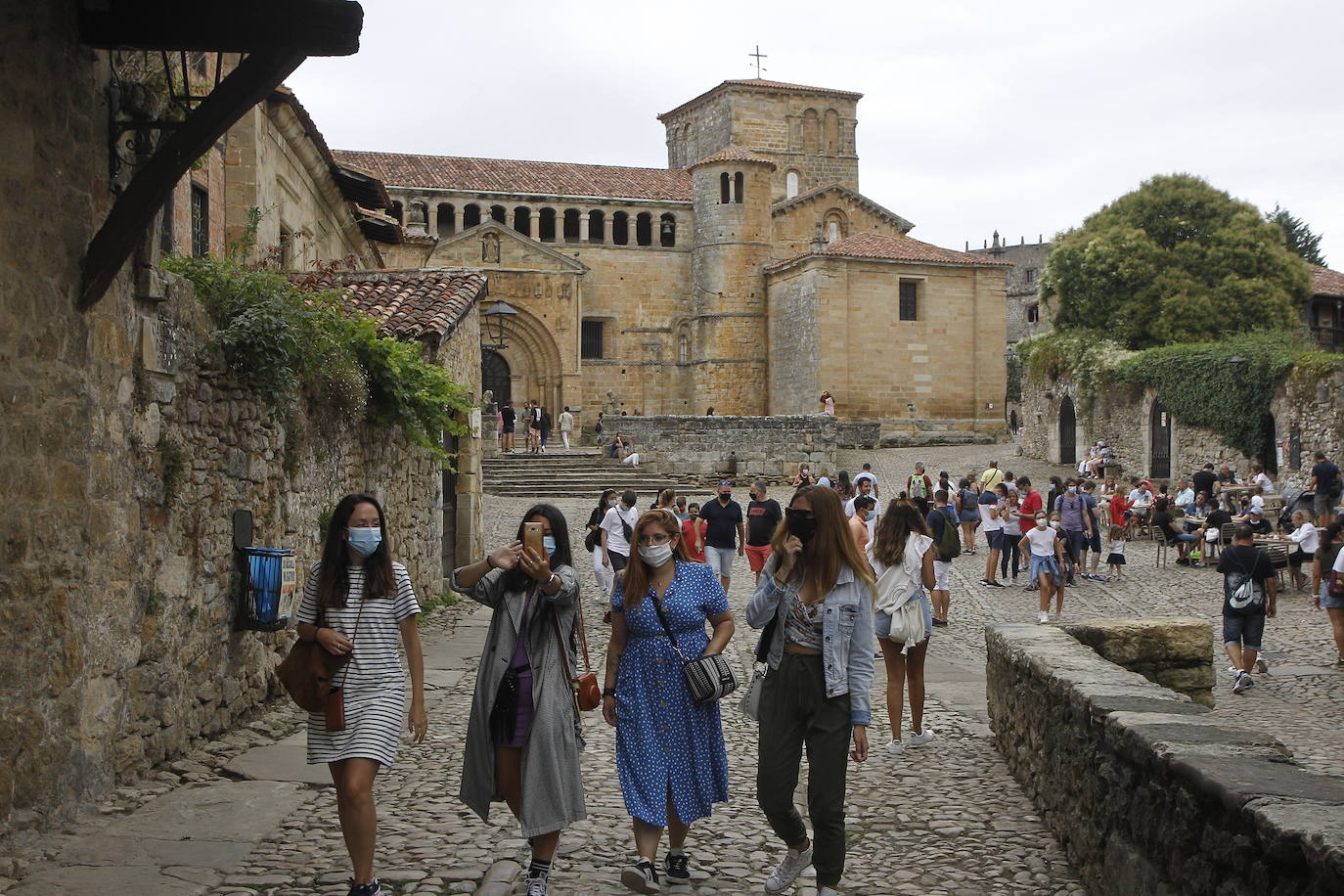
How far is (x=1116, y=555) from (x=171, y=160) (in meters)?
15.8

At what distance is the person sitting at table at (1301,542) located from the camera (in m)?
Result: 16.3

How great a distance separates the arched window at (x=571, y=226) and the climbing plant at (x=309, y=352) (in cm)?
3554

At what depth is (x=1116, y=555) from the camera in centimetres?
1869

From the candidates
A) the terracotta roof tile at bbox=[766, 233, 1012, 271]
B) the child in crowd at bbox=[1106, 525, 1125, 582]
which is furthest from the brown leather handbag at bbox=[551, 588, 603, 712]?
the terracotta roof tile at bbox=[766, 233, 1012, 271]

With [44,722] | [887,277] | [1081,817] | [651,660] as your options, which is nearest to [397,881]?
[651,660]

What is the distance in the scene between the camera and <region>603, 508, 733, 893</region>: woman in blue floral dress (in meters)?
5.29

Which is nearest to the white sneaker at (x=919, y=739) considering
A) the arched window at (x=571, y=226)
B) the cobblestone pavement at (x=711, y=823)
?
the cobblestone pavement at (x=711, y=823)

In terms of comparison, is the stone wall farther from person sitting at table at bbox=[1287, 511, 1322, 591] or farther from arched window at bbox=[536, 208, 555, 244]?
arched window at bbox=[536, 208, 555, 244]

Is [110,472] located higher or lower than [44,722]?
higher

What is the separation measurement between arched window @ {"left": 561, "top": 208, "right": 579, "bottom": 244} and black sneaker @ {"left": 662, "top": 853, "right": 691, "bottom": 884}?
43.2 m

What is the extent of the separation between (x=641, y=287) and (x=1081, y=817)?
43.7 meters

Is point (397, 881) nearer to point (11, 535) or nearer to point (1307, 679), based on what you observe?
point (11, 535)

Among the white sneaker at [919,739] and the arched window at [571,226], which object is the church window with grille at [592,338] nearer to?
the arched window at [571,226]

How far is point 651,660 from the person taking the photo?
5371 millimetres
